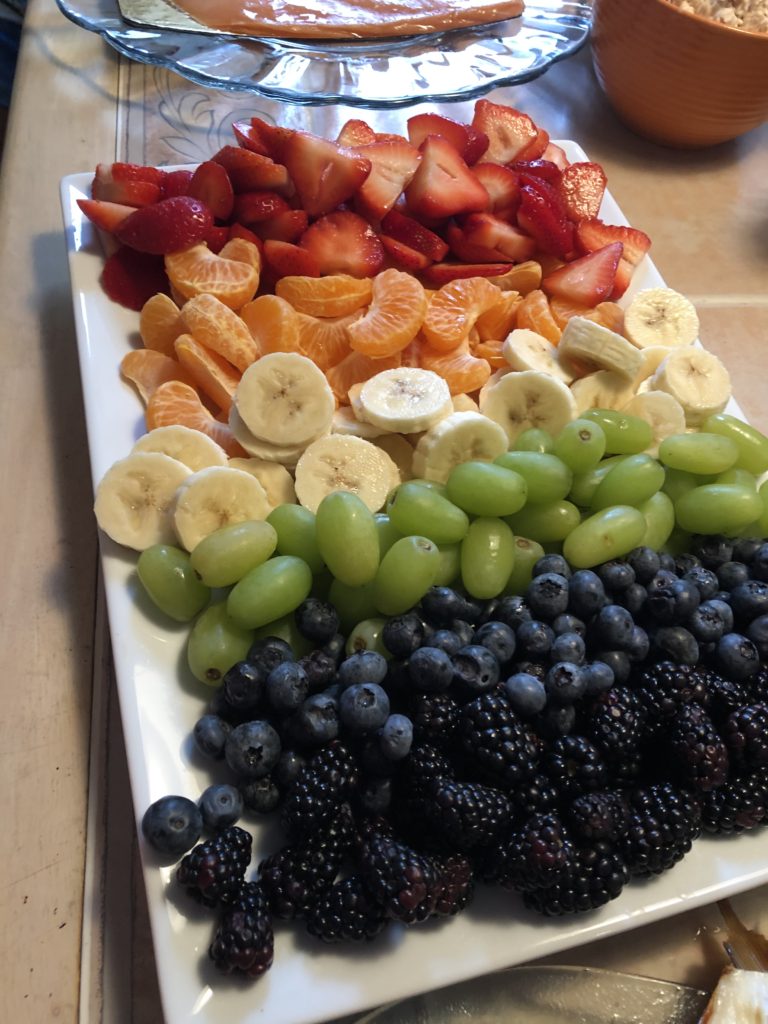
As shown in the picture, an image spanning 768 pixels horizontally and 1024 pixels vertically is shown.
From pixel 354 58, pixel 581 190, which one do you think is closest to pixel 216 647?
pixel 581 190

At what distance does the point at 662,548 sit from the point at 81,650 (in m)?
0.80

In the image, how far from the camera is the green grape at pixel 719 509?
1.05 m

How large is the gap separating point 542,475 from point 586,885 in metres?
0.48

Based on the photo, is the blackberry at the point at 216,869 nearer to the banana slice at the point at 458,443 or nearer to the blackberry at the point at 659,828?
the blackberry at the point at 659,828

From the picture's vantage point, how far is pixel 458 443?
1138 mm

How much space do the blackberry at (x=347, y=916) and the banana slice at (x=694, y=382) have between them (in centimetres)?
86

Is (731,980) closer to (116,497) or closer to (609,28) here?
(116,497)

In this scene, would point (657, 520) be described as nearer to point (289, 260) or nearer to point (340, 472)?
point (340, 472)

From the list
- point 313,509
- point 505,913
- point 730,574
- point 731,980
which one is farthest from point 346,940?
point 730,574

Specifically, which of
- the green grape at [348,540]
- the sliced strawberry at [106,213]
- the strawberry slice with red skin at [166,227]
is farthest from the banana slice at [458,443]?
the sliced strawberry at [106,213]

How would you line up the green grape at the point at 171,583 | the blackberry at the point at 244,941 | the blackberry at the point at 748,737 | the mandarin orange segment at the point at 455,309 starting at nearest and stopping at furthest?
the blackberry at the point at 244,941
the blackberry at the point at 748,737
the green grape at the point at 171,583
the mandarin orange segment at the point at 455,309

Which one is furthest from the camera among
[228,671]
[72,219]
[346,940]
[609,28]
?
[609,28]

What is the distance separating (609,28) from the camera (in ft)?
5.98

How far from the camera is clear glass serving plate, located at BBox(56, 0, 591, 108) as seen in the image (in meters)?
1.72
